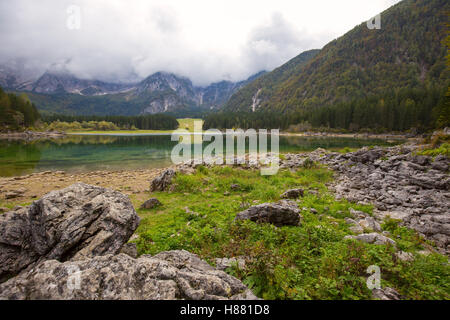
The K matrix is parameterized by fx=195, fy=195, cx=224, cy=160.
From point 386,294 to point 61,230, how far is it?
784cm

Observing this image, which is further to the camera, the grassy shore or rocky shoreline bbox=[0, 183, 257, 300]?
the grassy shore

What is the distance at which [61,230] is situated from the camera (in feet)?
16.6

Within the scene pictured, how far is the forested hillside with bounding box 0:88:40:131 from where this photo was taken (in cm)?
8856

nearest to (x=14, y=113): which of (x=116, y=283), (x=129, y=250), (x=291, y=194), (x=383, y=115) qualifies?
(x=129, y=250)

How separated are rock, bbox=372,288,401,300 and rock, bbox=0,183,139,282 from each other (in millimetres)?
6309

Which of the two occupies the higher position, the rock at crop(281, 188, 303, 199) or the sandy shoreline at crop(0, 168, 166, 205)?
the rock at crop(281, 188, 303, 199)

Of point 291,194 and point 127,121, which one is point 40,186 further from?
point 127,121

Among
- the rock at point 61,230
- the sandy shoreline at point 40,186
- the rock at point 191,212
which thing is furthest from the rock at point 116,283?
the sandy shoreline at point 40,186

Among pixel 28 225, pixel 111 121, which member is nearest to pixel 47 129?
pixel 111 121

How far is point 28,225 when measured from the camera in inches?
215

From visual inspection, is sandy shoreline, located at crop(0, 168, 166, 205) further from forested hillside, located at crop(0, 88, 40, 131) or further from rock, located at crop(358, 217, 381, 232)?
forested hillside, located at crop(0, 88, 40, 131)

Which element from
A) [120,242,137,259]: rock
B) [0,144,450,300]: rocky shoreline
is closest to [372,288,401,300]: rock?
[0,144,450,300]: rocky shoreline
